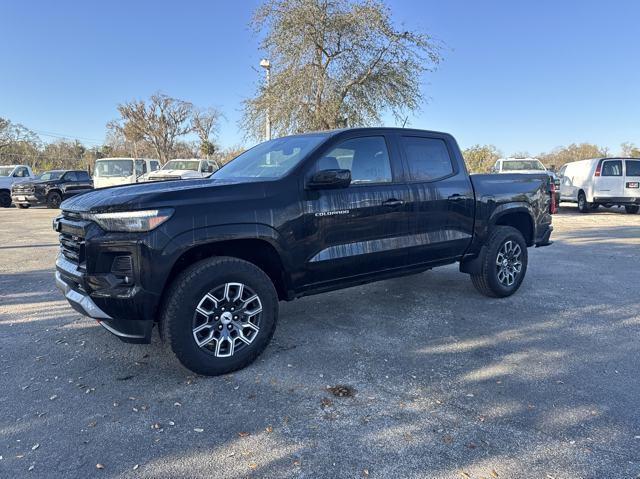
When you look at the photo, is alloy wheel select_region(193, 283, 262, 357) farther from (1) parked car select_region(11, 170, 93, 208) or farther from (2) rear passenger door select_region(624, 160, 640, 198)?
(1) parked car select_region(11, 170, 93, 208)

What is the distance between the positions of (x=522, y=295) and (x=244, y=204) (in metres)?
3.90

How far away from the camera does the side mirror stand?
11.8ft

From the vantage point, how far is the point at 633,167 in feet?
51.0

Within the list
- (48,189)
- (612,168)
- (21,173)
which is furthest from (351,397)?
(21,173)

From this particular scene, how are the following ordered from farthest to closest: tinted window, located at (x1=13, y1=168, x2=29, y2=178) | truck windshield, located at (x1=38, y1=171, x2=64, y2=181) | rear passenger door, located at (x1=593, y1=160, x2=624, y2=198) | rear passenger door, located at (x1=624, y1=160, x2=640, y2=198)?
tinted window, located at (x1=13, y1=168, x2=29, y2=178) → truck windshield, located at (x1=38, y1=171, x2=64, y2=181) → rear passenger door, located at (x1=593, y1=160, x2=624, y2=198) → rear passenger door, located at (x1=624, y1=160, x2=640, y2=198)

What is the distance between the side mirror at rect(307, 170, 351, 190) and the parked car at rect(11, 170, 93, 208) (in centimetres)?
1807

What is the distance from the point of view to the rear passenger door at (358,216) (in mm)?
3781

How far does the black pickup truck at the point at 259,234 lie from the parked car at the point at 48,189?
17018mm

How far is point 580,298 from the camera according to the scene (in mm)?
5469

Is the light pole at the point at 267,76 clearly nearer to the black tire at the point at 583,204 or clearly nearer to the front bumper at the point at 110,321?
the black tire at the point at 583,204

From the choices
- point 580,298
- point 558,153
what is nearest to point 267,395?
point 580,298

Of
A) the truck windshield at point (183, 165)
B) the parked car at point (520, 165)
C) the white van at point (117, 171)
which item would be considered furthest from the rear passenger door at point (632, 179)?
the white van at point (117, 171)

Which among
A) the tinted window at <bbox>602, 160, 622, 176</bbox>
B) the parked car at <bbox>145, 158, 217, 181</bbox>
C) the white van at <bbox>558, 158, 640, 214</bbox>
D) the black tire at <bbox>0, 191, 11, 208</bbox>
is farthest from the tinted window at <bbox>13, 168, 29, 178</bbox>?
the tinted window at <bbox>602, 160, 622, 176</bbox>

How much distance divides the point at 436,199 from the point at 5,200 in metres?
21.6
